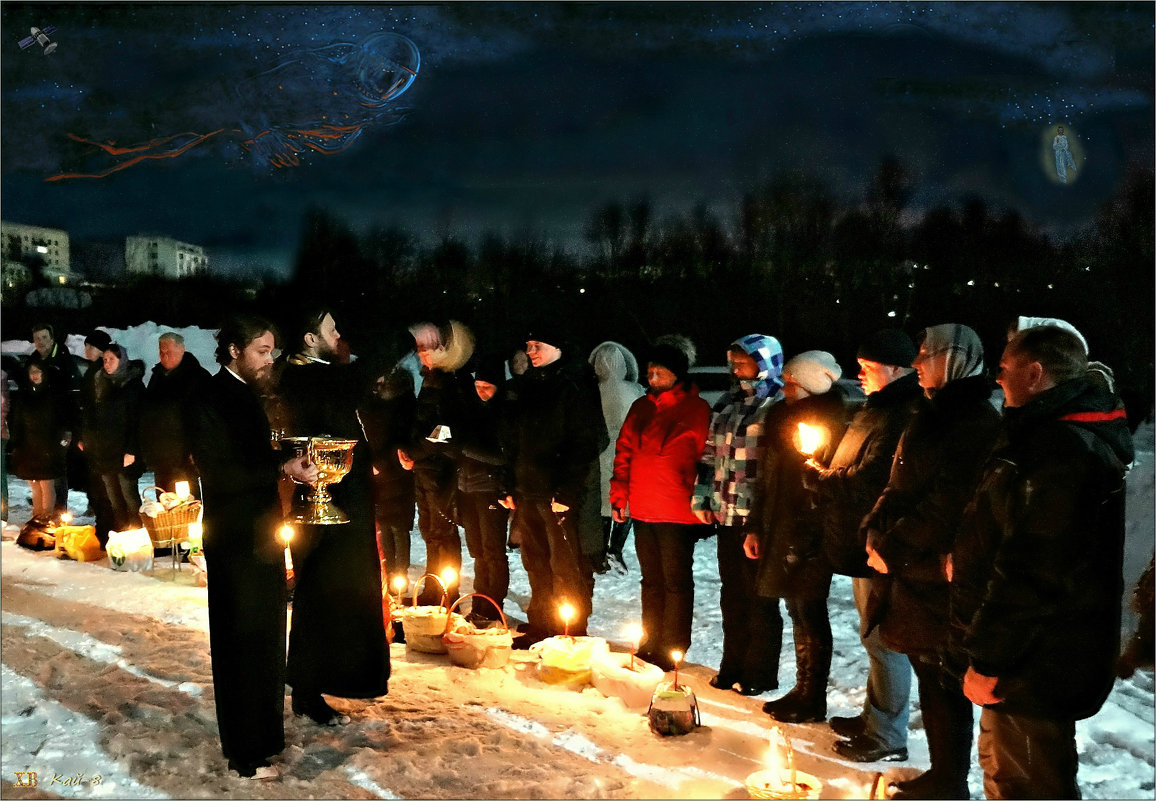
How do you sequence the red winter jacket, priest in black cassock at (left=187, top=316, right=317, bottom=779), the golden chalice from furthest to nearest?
the red winter jacket
the golden chalice
priest in black cassock at (left=187, top=316, right=317, bottom=779)

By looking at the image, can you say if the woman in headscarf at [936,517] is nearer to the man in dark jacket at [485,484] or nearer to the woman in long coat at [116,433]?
the man in dark jacket at [485,484]

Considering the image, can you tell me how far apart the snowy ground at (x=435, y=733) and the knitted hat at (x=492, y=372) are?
206 cm

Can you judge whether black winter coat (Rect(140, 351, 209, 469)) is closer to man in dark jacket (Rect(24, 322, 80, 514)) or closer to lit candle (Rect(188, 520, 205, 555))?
lit candle (Rect(188, 520, 205, 555))

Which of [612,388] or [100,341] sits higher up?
[100,341]

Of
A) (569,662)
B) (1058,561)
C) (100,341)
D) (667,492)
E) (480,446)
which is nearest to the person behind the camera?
(1058,561)

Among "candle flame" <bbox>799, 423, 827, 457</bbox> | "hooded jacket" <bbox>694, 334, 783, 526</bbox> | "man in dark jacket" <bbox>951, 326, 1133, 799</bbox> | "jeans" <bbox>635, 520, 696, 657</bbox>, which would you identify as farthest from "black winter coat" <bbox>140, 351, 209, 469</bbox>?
"man in dark jacket" <bbox>951, 326, 1133, 799</bbox>

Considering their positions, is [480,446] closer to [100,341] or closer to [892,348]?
[892,348]

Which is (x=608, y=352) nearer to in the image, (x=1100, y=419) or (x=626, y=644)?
(x=626, y=644)

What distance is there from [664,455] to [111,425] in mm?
6231

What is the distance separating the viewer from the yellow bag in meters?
7.82

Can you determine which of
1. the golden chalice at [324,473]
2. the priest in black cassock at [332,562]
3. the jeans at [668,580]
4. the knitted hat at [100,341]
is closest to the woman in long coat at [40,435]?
the knitted hat at [100,341]

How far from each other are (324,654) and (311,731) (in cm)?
38

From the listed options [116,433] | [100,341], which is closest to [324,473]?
[116,433]

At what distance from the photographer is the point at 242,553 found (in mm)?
3594
